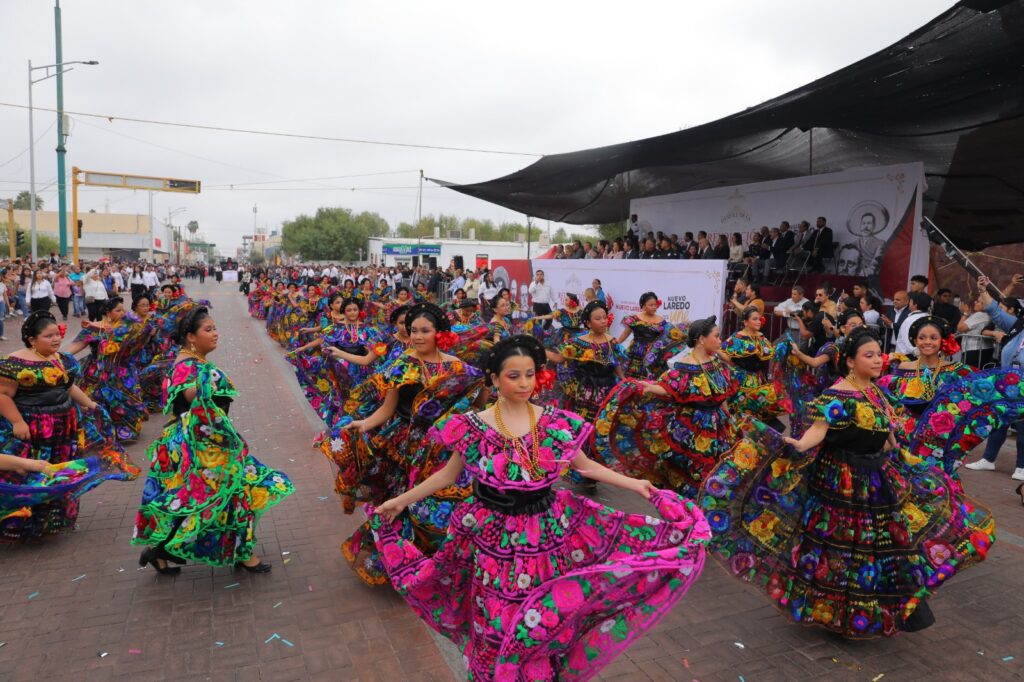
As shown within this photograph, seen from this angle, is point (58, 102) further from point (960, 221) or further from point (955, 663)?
point (955, 663)

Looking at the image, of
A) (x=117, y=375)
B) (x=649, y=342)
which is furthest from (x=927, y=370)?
(x=117, y=375)

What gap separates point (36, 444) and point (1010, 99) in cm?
1044

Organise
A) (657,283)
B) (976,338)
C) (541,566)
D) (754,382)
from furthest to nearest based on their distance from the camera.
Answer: (657,283)
(976,338)
(754,382)
(541,566)

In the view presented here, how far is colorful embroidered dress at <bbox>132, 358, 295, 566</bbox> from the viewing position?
14.8 feet

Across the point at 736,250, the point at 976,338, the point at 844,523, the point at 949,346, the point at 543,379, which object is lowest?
the point at 844,523

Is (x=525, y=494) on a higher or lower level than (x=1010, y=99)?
lower

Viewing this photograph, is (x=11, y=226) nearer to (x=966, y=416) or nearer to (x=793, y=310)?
(x=793, y=310)

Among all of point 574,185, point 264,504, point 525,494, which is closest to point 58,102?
point 574,185

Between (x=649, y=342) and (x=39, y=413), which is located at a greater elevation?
(x=649, y=342)

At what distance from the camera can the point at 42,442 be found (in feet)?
18.0

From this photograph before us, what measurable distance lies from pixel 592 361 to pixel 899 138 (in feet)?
23.6

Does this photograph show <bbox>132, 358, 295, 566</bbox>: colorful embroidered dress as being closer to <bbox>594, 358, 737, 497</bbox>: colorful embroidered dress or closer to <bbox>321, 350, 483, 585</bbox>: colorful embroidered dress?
<bbox>321, 350, 483, 585</bbox>: colorful embroidered dress

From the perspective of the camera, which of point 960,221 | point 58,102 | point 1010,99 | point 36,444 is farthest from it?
point 58,102

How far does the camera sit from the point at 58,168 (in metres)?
26.7
